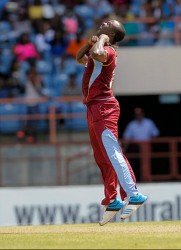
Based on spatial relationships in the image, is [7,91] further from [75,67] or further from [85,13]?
[85,13]

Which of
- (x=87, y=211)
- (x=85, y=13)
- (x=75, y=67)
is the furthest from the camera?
(x=85, y=13)

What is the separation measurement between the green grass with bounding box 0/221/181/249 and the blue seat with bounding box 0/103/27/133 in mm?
9632

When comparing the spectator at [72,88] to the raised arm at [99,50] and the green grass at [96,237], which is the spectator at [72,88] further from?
the raised arm at [99,50]

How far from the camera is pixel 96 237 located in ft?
33.9

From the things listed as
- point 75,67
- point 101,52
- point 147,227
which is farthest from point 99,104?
point 75,67

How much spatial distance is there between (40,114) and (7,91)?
3.10 ft

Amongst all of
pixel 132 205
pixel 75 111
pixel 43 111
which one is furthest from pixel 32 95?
pixel 132 205

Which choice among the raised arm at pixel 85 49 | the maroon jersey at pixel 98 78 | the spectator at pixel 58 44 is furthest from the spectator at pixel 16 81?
the maroon jersey at pixel 98 78

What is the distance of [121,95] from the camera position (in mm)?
22938

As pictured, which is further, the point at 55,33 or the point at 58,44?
the point at 55,33

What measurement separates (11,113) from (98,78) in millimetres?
10894

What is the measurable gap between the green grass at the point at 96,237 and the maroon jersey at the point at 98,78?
1.54 m

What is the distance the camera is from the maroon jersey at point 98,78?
11.1m

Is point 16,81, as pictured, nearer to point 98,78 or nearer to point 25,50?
point 25,50
